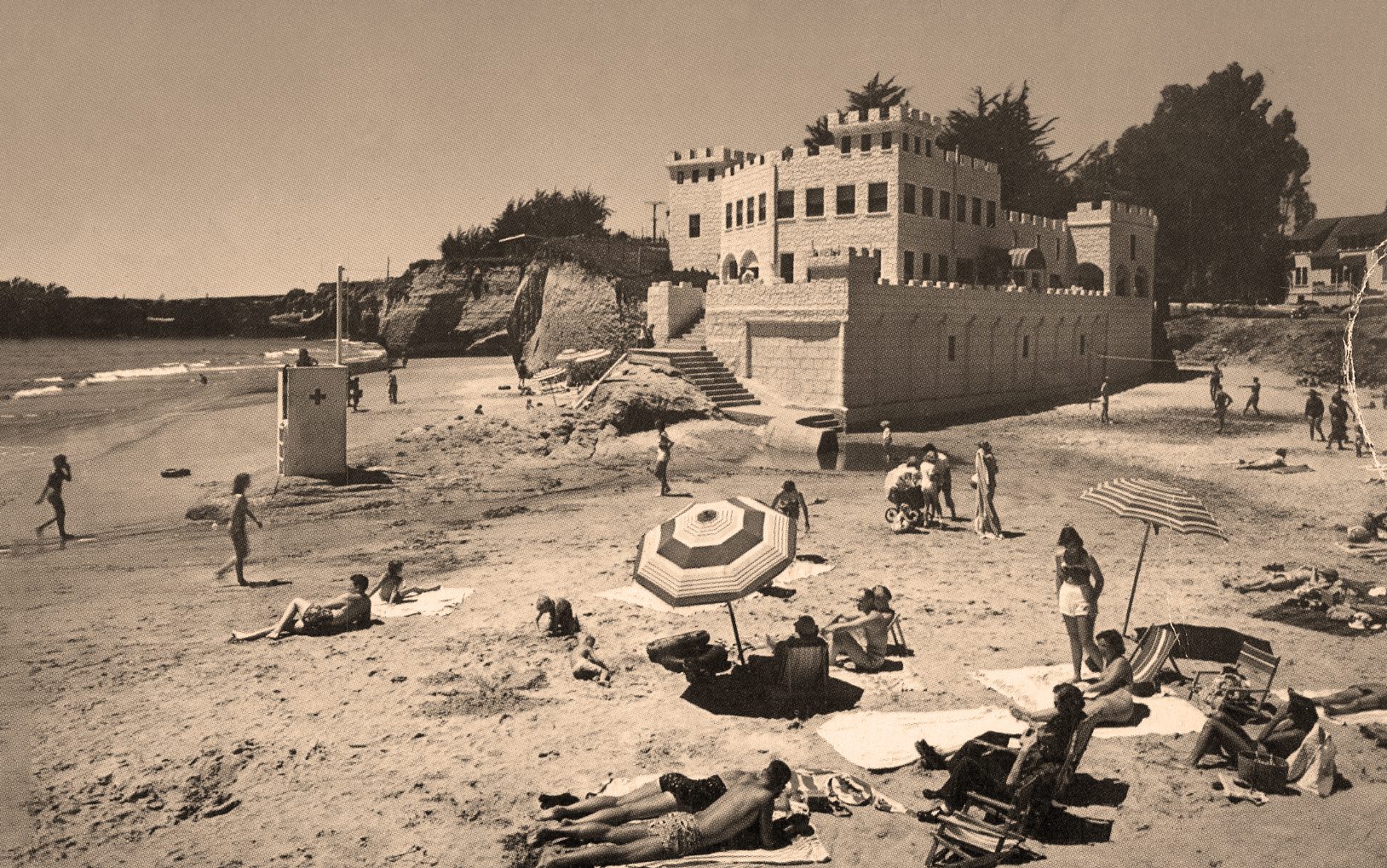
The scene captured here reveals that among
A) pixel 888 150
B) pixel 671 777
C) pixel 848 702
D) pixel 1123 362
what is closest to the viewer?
pixel 671 777

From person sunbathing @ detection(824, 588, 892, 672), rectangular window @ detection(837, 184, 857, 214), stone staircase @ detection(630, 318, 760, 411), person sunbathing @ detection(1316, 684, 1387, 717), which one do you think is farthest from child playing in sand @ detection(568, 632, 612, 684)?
rectangular window @ detection(837, 184, 857, 214)

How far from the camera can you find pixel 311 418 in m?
24.4

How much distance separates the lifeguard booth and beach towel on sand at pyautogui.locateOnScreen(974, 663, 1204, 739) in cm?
1838

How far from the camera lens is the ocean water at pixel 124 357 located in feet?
258

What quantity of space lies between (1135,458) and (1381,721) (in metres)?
21.1

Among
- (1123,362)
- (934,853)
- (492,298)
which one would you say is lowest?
(934,853)

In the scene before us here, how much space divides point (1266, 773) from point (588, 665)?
21.5 ft

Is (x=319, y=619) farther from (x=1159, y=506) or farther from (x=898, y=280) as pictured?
(x=898, y=280)

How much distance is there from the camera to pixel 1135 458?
96.3ft

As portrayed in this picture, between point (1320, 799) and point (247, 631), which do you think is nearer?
point (1320, 799)

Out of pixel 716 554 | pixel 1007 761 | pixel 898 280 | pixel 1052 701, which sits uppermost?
pixel 898 280

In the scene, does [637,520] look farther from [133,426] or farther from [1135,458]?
[133,426]

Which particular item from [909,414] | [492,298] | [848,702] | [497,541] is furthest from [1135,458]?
[492,298]

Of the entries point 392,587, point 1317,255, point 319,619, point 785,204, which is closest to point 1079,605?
point 392,587
